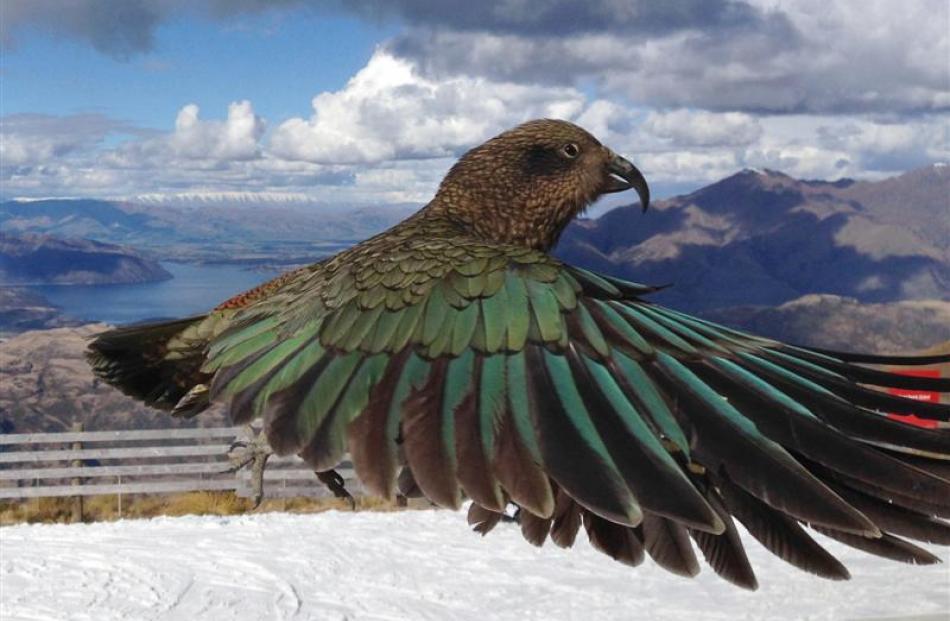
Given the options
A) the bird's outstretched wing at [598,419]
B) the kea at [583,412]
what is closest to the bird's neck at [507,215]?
the kea at [583,412]

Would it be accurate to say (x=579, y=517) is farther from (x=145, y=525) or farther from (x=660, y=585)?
(x=145, y=525)

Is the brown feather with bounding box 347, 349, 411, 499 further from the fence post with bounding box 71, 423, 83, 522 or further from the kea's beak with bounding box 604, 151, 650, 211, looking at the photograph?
the fence post with bounding box 71, 423, 83, 522

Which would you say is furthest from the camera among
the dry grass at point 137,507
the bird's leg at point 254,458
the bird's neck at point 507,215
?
the dry grass at point 137,507

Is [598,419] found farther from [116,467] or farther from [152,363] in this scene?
[116,467]

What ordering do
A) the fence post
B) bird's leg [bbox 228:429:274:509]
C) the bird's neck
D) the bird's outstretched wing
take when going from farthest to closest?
the fence post → the bird's neck → bird's leg [bbox 228:429:274:509] → the bird's outstretched wing

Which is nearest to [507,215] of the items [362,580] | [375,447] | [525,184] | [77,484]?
[525,184]

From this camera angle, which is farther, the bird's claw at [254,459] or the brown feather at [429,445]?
the bird's claw at [254,459]

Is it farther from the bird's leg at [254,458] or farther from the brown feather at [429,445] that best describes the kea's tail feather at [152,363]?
the brown feather at [429,445]

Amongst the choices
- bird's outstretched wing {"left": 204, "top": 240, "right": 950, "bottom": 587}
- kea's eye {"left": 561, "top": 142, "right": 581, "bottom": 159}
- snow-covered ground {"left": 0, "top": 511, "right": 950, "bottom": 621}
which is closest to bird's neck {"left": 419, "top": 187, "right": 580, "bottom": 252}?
kea's eye {"left": 561, "top": 142, "right": 581, "bottom": 159}
